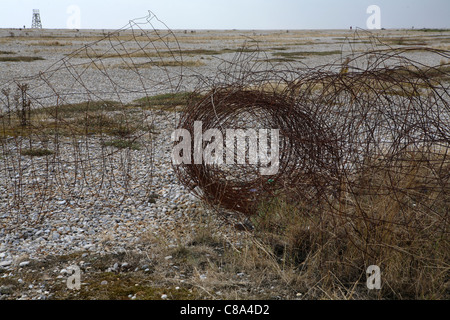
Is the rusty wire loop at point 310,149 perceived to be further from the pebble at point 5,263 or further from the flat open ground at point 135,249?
the pebble at point 5,263

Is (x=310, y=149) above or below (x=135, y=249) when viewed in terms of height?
above

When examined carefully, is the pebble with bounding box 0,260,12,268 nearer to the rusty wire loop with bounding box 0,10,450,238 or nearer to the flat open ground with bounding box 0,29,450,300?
the flat open ground with bounding box 0,29,450,300

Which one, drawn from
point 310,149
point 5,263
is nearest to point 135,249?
point 5,263

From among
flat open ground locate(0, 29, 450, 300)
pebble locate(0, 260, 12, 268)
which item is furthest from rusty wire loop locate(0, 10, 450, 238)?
pebble locate(0, 260, 12, 268)

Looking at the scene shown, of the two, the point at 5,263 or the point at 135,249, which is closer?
the point at 5,263

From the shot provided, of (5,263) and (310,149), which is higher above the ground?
(310,149)

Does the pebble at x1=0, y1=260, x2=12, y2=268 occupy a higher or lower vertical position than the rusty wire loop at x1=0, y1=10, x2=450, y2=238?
lower

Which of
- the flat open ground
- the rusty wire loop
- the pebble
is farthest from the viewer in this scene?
the pebble

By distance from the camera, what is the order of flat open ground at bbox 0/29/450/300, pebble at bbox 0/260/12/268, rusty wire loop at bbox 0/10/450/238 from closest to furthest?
flat open ground at bbox 0/29/450/300 → rusty wire loop at bbox 0/10/450/238 → pebble at bbox 0/260/12/268

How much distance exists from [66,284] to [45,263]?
572mm

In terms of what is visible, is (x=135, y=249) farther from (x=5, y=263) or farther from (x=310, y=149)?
(x=310, y=149)

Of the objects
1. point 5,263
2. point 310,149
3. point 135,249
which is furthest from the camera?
point 135,249

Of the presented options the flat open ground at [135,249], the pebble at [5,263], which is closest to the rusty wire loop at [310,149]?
the flat open ground at [135,249]

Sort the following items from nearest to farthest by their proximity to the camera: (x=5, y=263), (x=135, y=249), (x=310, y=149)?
(x=5, y=263)
(x=310, y=149)
(x=135, y=249)
